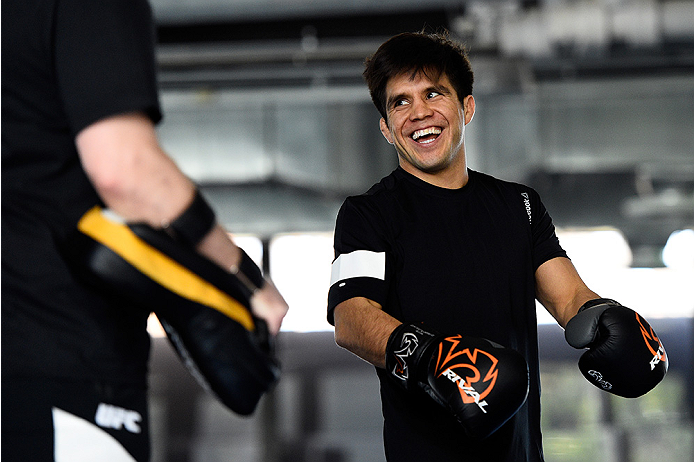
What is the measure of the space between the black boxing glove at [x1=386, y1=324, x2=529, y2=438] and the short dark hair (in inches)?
24.4

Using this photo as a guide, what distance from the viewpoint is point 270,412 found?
4.81m

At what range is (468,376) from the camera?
1.12 meters

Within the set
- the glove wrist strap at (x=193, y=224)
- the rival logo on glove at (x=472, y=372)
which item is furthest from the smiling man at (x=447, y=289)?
the glove wrist strap at (x=193, y=224)

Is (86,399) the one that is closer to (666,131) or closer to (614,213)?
(614,213)

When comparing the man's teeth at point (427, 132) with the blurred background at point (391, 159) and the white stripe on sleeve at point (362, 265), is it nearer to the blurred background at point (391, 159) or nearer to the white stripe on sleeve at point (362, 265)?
the white stripe on sleeve at point (362, 265)

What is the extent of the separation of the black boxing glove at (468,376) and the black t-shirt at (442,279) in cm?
19

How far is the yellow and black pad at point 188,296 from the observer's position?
80 centimetres

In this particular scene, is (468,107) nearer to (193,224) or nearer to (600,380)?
(600,380)

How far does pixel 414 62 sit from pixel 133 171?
889 mm

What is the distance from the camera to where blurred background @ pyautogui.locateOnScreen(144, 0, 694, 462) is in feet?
14.9

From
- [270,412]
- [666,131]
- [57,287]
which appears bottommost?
[270,412]

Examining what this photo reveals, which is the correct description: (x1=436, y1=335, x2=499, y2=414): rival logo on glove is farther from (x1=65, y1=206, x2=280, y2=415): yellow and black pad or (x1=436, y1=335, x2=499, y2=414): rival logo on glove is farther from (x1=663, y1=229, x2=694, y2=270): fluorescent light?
(x1=663, y1=229, x2=694, y2=270): fluorescent light

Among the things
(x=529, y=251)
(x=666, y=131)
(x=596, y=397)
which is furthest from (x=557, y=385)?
(x=529, y=251)

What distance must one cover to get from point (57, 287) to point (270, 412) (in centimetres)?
413
